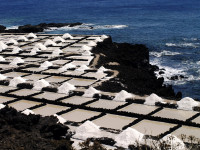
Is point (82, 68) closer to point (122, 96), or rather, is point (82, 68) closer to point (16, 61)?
point (16, 61)

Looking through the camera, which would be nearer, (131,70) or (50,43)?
(131,70)

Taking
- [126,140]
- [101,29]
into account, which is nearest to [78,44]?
[126,140]

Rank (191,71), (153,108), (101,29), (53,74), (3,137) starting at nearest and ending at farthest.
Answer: (3,137), (153,108), (53,74), (191,71), (101,29)

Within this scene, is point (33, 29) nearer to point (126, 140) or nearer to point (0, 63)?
point (0, 63)

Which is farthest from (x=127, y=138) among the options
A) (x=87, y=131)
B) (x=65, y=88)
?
(x=65, y=88)

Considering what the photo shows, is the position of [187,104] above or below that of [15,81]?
above

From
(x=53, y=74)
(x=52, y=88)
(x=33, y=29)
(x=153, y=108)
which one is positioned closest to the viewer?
(x=153, y=108)
